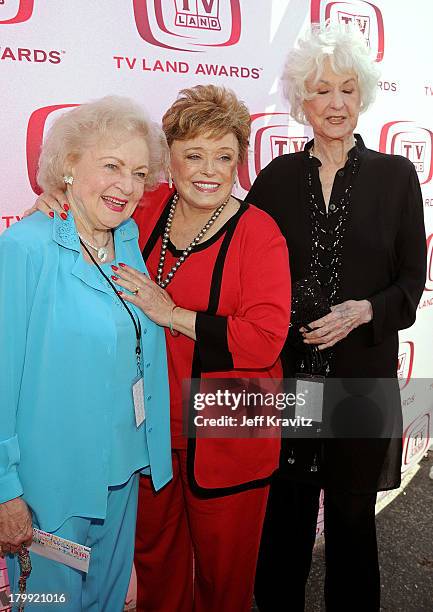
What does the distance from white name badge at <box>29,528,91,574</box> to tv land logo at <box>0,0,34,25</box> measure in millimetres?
1547

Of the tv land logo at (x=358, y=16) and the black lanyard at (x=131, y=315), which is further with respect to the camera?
the tv land logo at (x=358, y=16)

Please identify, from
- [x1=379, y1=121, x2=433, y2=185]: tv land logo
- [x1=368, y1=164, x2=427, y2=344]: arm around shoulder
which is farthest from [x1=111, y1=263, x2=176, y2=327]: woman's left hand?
[x1=379, y1=121, x2=433, y2=185]: tv land logo

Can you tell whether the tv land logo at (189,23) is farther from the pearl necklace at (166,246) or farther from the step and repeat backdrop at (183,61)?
the pearl necklace at (166,246)

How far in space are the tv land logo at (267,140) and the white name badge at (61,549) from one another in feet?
5.76

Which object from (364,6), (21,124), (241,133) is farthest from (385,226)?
(364,6)

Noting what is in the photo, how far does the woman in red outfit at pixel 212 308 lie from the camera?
5.58 feet

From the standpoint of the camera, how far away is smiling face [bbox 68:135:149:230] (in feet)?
5.02

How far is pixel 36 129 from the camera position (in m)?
1.99

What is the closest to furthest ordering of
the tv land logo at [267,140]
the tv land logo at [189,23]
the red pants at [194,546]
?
the red pants at [194,546]
the tv land logo at [189,23]
the tv land logo at [267,140]

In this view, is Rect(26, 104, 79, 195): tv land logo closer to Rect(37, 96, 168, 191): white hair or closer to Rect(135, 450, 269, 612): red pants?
Rect(37, 96, 168, 191): white hair

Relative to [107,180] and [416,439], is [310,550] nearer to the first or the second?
[107,180]

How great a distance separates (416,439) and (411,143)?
1.95m

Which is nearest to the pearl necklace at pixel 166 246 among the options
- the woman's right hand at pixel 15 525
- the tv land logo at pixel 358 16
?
the woman's right hand at pixel 15 525

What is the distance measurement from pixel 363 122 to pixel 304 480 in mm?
1916
